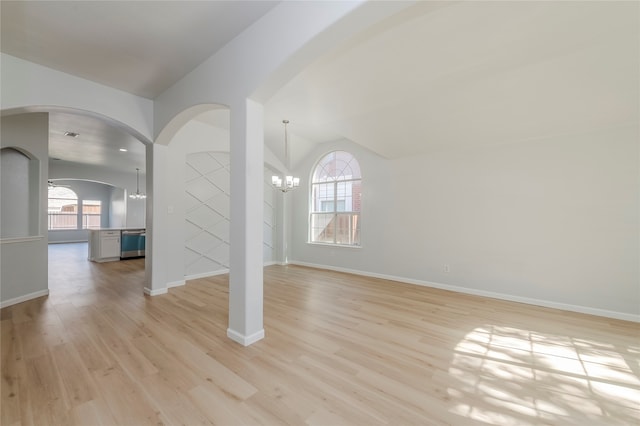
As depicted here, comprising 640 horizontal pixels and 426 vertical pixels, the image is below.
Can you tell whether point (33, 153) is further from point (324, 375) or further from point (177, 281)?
point (324, 375)

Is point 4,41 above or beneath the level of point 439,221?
above

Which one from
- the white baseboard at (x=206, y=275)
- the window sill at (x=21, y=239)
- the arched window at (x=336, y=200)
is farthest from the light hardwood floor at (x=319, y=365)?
the arched window at (x=336, y=200)

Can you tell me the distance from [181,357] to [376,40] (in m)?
3.49

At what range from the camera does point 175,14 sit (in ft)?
7.27

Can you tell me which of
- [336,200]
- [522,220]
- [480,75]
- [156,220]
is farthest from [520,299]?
[156,220]

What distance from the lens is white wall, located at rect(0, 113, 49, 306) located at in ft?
11.4

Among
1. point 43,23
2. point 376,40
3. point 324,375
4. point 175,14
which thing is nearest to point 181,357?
point 324,375

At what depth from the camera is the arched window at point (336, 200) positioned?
578cm

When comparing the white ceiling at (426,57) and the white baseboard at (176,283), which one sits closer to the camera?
the white ceiling at (426,57)

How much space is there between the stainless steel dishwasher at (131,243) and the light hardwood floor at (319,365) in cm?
418

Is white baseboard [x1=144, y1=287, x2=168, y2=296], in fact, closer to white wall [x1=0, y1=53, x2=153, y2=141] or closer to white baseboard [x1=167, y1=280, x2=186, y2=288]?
white baseboard [x1=167, y1=280, x2=186, y2=288]

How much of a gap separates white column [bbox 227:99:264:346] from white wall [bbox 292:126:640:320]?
3.25 metres

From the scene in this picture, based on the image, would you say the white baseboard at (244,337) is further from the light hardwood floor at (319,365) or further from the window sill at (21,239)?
the window sill at (21,239)

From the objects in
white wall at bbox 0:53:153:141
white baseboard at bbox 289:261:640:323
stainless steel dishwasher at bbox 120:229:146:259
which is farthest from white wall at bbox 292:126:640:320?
stainless steel dishwasher at bbox 120:229:146:259
